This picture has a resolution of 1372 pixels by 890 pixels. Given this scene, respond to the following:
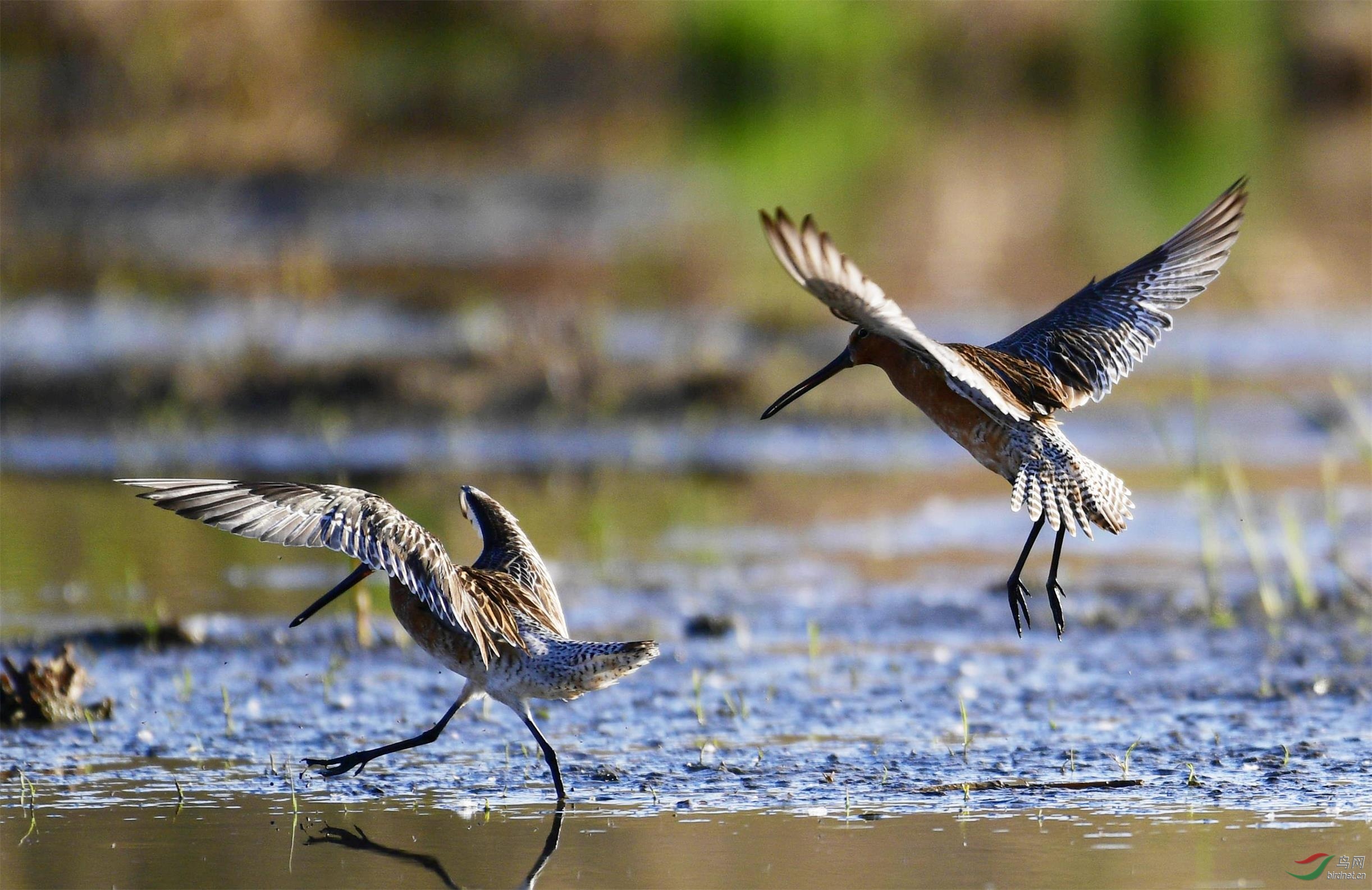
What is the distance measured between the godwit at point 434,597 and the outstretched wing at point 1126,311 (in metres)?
1.87

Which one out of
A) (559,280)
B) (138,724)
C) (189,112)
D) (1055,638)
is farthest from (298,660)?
(189,112)

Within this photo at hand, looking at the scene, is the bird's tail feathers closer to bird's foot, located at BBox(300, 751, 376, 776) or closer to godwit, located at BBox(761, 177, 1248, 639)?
godwit, located at BBox(761, 177, 1248, 639)

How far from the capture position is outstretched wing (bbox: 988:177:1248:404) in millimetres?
7305

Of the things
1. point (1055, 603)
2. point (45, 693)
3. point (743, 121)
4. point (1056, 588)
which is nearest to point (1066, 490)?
point (1055, 603)

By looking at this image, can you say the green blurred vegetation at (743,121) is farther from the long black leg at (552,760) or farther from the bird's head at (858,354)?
the long black leg at (552,760)

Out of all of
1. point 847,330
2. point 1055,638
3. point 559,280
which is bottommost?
point 1055,638

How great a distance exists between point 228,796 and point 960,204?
1901 cm

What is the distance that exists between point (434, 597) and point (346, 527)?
1.08 feet

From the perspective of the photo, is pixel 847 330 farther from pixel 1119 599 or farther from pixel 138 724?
pixel 138 724

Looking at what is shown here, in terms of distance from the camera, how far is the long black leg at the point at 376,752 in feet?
21.7

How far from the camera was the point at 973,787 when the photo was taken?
21.0 ft

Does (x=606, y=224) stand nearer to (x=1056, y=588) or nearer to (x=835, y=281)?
(x=1056, y=588)

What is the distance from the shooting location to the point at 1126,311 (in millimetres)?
7500

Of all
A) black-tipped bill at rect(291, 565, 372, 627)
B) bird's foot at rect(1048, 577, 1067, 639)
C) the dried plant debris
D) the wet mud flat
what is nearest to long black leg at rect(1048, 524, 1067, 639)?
bird's foot at rect(1048, 577, 1067, 639)
